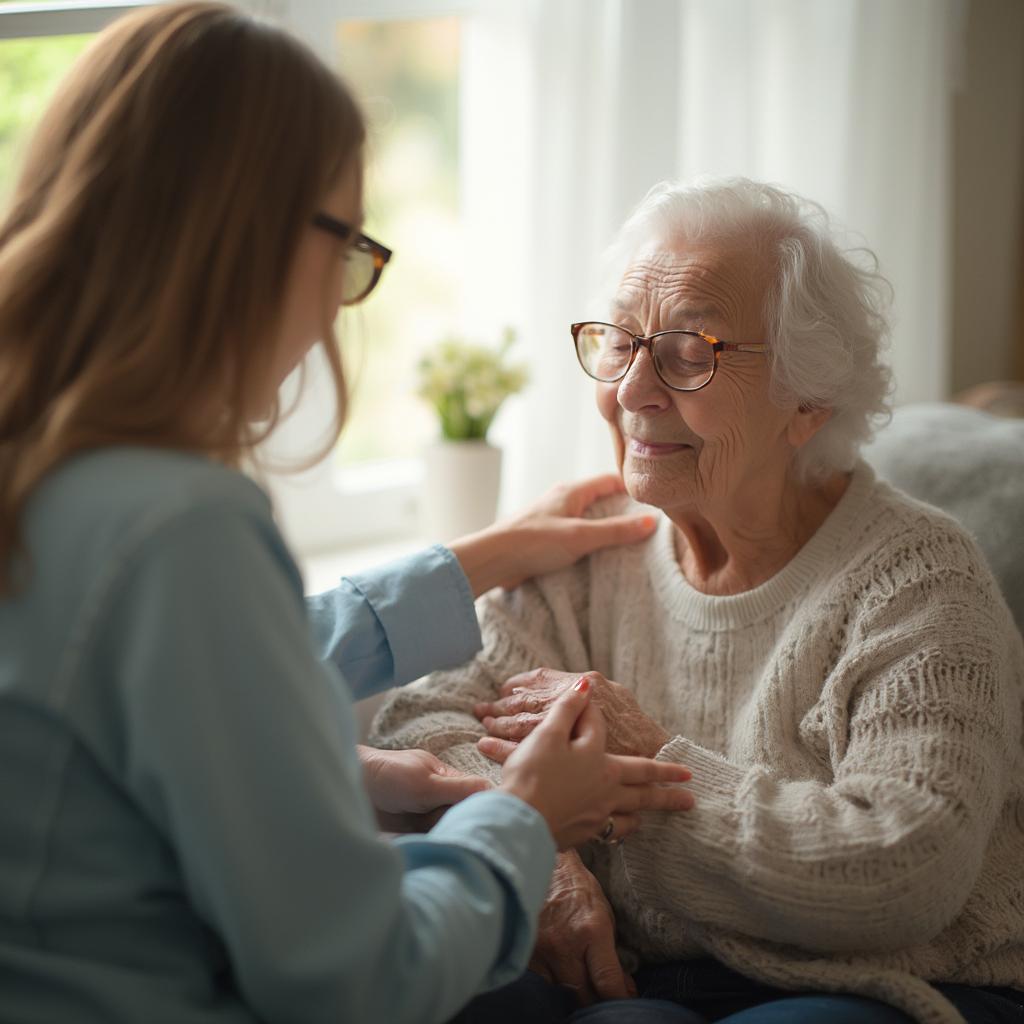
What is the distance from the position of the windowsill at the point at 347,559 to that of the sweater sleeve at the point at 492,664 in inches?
27.7

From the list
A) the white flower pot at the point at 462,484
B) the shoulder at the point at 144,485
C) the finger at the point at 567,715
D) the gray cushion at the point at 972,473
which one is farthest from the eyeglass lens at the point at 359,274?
the white flower pot at the point at 462,484

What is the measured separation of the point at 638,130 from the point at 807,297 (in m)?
0.96

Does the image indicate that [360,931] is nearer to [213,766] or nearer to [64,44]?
[213,766]

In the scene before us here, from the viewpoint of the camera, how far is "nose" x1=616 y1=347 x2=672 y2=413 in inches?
59.6

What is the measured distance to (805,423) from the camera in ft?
4.99

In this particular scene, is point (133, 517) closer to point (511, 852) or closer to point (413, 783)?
point (511, 852)

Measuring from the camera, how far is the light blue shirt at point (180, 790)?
79 cm

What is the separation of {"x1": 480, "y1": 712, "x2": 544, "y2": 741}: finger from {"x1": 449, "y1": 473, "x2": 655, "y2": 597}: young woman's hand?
8.1 inches

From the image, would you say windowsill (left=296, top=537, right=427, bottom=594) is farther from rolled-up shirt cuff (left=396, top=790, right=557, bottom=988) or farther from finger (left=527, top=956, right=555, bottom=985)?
rolled-up shirt cuff (left=396, top=790, right=557, bottom=988)

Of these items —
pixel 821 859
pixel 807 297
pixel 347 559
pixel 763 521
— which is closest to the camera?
pixel 821 859

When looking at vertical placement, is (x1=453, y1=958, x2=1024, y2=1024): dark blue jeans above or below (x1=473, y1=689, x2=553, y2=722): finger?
below

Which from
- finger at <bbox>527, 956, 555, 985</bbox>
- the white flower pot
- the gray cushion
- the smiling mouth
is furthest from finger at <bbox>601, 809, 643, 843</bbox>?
the white flower pot

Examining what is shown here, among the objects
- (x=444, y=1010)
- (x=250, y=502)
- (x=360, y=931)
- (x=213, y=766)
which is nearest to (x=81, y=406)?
(x=250, y=502)

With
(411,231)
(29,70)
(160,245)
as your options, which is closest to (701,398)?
(160,245)
